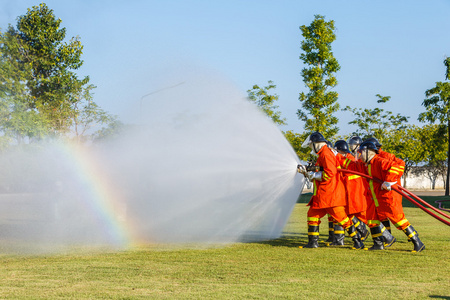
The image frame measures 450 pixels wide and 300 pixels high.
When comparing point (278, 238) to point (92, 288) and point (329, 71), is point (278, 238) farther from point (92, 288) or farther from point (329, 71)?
point (329, 71)

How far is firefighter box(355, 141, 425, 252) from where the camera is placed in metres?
10.0

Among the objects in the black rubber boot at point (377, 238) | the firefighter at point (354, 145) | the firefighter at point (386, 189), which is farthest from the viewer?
the firefighter at point (354, 145)

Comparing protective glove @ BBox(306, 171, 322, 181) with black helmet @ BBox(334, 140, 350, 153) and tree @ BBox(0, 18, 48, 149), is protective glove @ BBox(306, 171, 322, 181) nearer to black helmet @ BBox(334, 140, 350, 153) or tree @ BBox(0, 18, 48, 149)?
black helmet @ BBox(334, 140, 350, 153)

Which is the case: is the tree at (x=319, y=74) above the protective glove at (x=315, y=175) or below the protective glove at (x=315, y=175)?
above

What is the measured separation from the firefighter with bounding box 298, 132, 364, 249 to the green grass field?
1.94ft

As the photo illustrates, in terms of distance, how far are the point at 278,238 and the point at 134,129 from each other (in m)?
4.76

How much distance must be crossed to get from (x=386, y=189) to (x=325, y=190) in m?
1.20

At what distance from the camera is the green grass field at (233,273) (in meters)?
6.29

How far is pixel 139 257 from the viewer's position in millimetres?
9250

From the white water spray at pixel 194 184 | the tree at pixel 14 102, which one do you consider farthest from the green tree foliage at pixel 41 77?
the white water spray at pixel 194 184

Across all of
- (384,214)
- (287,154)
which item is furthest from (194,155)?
(384,214)

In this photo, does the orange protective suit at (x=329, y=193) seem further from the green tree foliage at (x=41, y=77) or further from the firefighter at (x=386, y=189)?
the green tree foliage at (x=41, y=77)

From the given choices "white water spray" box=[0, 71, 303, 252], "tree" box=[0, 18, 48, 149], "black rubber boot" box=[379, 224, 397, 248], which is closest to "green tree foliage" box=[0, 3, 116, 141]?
"tree" box=[0, 18, 48, 149]

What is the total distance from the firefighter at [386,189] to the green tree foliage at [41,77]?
778 inches
